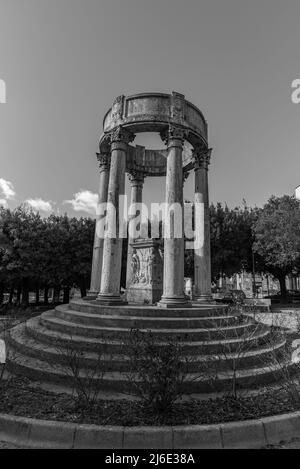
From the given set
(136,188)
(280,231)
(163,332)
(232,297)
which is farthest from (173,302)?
(280,231)

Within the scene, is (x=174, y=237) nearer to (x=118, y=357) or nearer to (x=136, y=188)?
(x=118, y=357)

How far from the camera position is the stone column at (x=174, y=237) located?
34.2 ft

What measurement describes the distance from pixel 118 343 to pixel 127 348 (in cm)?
68

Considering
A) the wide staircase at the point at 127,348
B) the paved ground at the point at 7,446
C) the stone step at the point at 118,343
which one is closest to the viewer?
the paved ground at the point at 7,446

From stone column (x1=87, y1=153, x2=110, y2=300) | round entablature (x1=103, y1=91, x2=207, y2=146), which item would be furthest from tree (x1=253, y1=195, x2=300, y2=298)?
stone column (x1=87, y1=153, x2=110, y2=300)

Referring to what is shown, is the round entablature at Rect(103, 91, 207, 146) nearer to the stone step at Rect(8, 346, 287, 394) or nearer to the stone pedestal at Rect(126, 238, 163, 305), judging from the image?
the stone pedestal at Rect(126, 238, 163, 305)

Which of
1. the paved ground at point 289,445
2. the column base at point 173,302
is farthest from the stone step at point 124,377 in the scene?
the column base at point 173,302

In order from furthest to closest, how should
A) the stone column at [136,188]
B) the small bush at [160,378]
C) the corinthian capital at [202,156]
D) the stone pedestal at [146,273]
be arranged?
the stone column at [136,188] → the corinthian capital at [202,156] → the stone pedestal at [146,273] → the small bush at [160,378]

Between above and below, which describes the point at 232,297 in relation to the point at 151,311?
above

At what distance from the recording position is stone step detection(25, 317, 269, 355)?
23.6ft

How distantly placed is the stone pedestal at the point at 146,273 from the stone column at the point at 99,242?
1755mm

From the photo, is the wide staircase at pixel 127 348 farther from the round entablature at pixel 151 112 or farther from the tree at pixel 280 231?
the tree at pixel 280 231

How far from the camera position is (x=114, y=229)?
1153cm

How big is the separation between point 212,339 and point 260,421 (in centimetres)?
347
